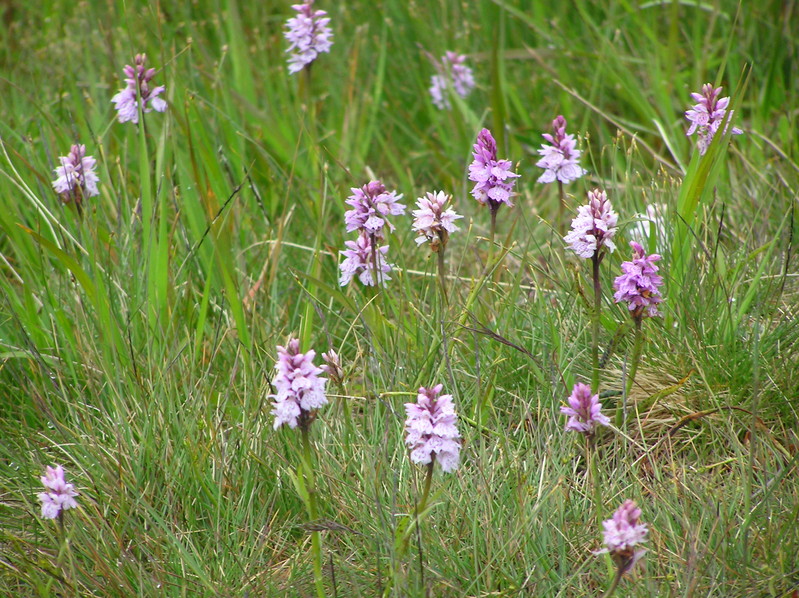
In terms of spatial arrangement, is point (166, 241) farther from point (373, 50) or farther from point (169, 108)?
point (373, 50)

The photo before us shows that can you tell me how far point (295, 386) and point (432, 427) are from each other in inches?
9.4

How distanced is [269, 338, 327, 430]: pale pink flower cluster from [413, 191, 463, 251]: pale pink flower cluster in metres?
0.58

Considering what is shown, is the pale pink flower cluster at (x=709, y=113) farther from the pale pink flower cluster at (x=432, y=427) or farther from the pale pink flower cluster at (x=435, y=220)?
the pale pink flower cluster at (x=432, y=427)

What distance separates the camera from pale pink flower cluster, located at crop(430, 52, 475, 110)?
364 cm

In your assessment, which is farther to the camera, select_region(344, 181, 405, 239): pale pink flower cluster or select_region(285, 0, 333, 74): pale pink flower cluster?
select_region(285, 0, 333, 74): pale pink flower cluster

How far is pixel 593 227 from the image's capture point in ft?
5.43

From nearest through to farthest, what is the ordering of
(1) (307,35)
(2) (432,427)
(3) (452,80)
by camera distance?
1. (2) (432,427)
2. (1) (307,35)
3. (3) (452,80)

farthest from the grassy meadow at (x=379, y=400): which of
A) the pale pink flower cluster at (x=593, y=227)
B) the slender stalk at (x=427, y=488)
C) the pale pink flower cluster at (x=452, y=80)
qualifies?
the pale pink flower cluster at (x=452, y=80)

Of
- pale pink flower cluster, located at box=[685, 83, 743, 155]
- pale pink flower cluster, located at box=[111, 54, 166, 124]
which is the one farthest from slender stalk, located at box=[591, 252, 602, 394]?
pale pink flower cluster, located at box=[111, 54, 166, 124]

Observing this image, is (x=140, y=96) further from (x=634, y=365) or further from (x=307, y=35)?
(x=634, y=365)

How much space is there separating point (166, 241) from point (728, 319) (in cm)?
145

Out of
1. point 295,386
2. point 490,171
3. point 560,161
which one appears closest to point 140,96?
point 490,171

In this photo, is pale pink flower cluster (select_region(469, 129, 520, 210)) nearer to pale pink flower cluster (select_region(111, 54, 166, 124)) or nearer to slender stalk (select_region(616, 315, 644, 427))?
slender stalk (select_region(616, 315, 644, 427))

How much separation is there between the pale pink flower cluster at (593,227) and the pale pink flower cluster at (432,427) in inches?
19.3
